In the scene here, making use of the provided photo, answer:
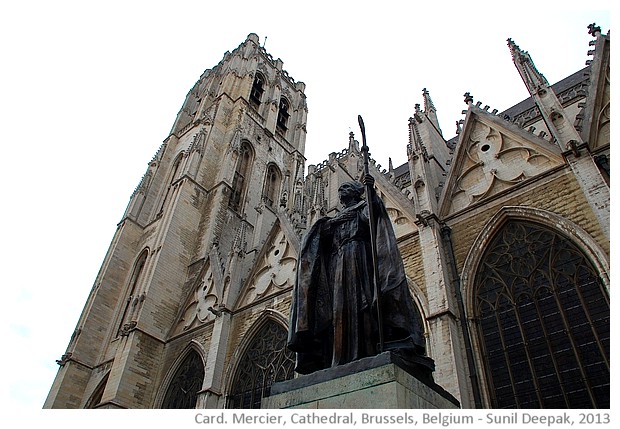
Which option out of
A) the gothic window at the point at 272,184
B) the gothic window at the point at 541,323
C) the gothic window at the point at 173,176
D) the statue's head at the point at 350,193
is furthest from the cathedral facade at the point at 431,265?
the statue's head at the point at 350,193

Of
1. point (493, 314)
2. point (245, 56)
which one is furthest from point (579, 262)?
point (245, 56)

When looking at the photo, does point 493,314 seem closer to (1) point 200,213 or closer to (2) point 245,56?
(1) point 200,213

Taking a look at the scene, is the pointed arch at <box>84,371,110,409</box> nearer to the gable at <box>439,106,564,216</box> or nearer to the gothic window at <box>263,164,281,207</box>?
the gothic window at <box>263,164,281,207</box>

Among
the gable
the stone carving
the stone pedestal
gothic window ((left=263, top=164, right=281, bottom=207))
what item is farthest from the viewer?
gothic window ((left=263, top=164, right=281, bottom=207))

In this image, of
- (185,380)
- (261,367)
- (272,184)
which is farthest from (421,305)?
(272,184)

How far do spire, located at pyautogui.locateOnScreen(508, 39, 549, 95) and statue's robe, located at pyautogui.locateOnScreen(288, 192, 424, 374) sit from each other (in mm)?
8709

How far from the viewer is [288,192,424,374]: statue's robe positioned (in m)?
3.82

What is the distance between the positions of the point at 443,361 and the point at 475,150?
6.10m

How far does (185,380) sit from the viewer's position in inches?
586

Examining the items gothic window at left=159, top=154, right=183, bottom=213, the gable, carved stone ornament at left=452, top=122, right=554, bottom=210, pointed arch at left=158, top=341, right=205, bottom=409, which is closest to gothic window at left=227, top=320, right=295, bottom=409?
pointed arch at left=158, top=341, right=205, bottom=409

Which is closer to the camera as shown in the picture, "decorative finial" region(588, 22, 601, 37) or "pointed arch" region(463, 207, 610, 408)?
"pointed arch" region(463, 207, 610, 408)

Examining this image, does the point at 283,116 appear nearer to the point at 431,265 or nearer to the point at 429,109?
the point at 429,109

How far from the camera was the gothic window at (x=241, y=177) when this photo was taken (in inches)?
922

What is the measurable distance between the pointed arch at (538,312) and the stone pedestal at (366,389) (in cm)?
510
